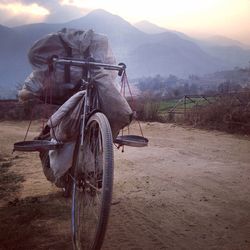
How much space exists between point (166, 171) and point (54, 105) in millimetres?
2271

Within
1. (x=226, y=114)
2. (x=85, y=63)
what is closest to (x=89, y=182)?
(x=85, y=63)

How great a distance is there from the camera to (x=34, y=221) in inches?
148

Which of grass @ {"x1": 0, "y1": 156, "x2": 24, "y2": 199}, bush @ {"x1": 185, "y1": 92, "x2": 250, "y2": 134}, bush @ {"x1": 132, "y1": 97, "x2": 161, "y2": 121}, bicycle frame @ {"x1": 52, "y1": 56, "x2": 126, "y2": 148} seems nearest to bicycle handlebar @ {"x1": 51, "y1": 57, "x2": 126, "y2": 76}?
bicycle frame @ {"x1": 52, "y1": 56, "x2": 126, "y2": 148}

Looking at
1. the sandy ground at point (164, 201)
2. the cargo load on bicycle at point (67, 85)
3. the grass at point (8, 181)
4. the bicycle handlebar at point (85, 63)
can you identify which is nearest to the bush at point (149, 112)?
the sandy ground at point (164, 201)

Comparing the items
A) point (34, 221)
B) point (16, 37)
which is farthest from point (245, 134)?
point (16, 37)

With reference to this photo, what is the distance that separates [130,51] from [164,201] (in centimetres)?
12736

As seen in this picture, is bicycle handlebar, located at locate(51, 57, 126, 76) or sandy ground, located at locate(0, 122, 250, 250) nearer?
sandy ground, located at locate(0, 122, 250, 250)

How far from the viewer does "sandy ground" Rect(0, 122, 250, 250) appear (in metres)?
3.31

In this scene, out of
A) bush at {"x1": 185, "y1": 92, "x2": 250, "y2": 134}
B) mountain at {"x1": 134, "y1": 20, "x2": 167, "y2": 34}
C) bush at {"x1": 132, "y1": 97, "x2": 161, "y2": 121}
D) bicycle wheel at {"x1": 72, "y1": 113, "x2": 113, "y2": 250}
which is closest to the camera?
bicycle wheel at {"x1": 72, "y1": 113, "x2": 113, "y2": 250}

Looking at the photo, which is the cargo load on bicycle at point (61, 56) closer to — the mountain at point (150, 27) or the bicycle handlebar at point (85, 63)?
the bicycle handlebar at point (85, 63)

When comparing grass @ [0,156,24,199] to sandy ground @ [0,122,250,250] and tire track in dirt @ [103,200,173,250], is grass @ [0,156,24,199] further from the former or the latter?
tire track in dirt @ [103,200,173,250]

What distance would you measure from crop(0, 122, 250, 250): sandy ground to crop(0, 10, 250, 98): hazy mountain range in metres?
92.8

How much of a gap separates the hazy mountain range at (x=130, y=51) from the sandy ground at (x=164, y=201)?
92764 millimetres

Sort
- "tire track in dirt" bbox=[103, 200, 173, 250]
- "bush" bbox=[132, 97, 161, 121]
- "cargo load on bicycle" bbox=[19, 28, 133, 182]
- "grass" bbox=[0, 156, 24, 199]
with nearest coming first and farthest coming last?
"tire track in dirt" bbox=[103, 200, 173, 250] < "cargo load on bicycle" bbox=[19, 28, 133, 182] < "grass" bbox=[0, 156, 24, 199] < "bush" bbox=[132, 97, 161, 121]
